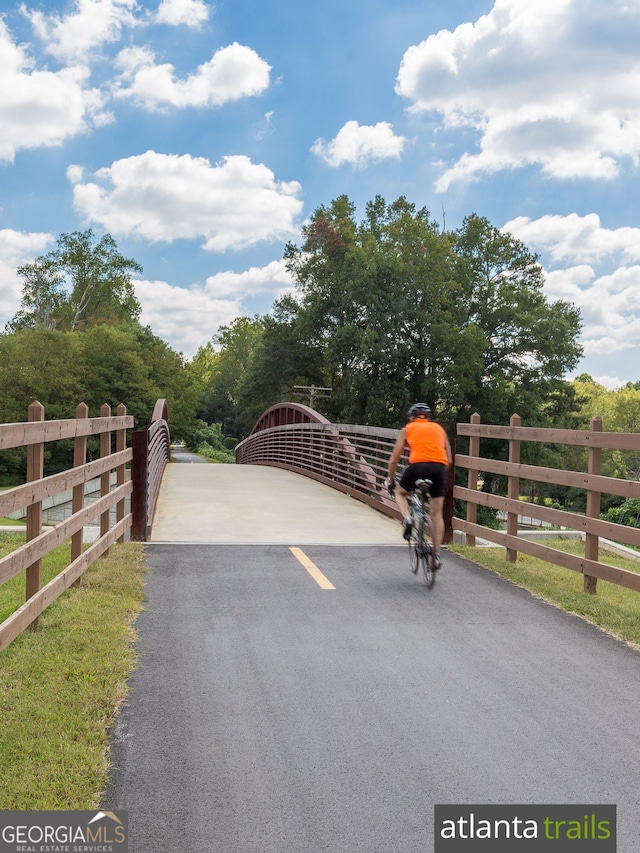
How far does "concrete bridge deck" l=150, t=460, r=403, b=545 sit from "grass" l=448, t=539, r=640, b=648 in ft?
4.75

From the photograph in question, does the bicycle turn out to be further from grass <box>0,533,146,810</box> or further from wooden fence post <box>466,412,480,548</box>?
grass <box>0,533,146,810</box>

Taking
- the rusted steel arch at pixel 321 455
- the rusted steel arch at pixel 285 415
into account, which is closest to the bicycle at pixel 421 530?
the rusted steel arch at pixel 321 455

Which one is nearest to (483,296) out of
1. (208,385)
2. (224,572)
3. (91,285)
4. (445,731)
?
(91,285)

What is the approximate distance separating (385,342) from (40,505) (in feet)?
123

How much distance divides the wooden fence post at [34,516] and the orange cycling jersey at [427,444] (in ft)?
11.6

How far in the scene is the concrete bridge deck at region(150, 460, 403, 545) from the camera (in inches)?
376

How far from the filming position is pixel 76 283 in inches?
2662

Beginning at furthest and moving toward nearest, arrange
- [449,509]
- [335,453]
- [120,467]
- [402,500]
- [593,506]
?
[335,453] < [449,509] < [120,467] < [402,500] < [593,506]

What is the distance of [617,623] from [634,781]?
274cm

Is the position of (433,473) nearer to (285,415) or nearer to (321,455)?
(321,455)

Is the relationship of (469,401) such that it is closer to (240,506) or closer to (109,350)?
(109,350)

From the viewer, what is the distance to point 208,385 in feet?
381

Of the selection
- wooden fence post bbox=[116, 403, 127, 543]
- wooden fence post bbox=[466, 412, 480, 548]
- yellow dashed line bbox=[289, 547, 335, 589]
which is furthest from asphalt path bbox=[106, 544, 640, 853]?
wooden fence post bbox=[466, 412, 480, 548]

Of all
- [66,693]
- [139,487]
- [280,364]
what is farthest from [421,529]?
[280,364]
